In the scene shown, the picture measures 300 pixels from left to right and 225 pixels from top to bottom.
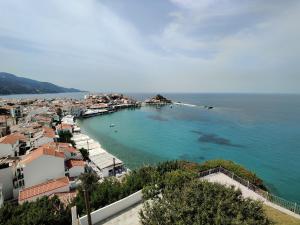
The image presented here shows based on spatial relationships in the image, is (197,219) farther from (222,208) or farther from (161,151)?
(161,151)

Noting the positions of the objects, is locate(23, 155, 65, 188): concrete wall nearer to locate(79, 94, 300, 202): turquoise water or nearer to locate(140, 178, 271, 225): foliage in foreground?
locate(79, 94, 300, 202): turquoise water

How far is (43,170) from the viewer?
26.0m

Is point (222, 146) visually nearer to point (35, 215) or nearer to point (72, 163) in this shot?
point (72, 163)

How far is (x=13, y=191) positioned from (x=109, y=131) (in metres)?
44.1

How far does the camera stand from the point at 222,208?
9.20 meters

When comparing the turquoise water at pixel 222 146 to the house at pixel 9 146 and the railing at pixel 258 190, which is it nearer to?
the railing at pixel 258 190

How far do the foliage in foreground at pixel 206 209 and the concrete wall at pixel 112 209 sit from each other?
16.5 ft

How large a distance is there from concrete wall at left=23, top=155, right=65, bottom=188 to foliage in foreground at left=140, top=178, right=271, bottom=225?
19.6 meters

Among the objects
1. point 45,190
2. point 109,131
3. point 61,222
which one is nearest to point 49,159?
point 45,190

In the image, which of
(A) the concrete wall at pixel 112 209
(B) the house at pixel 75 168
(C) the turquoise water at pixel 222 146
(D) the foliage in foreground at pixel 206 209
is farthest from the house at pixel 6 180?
(D) the foliage in foreground at pixel 206 209

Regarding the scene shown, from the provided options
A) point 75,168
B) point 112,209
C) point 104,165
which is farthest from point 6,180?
point 112,209

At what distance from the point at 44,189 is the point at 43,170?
354cm

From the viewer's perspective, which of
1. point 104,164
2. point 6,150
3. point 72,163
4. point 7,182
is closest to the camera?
point 7,182

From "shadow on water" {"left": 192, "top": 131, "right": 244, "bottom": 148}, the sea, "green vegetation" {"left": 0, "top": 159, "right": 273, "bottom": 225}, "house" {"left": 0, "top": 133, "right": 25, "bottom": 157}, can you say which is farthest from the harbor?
"shadow on water" {"left": 192, "top": 131, "right": 244, "bottom": 148}
